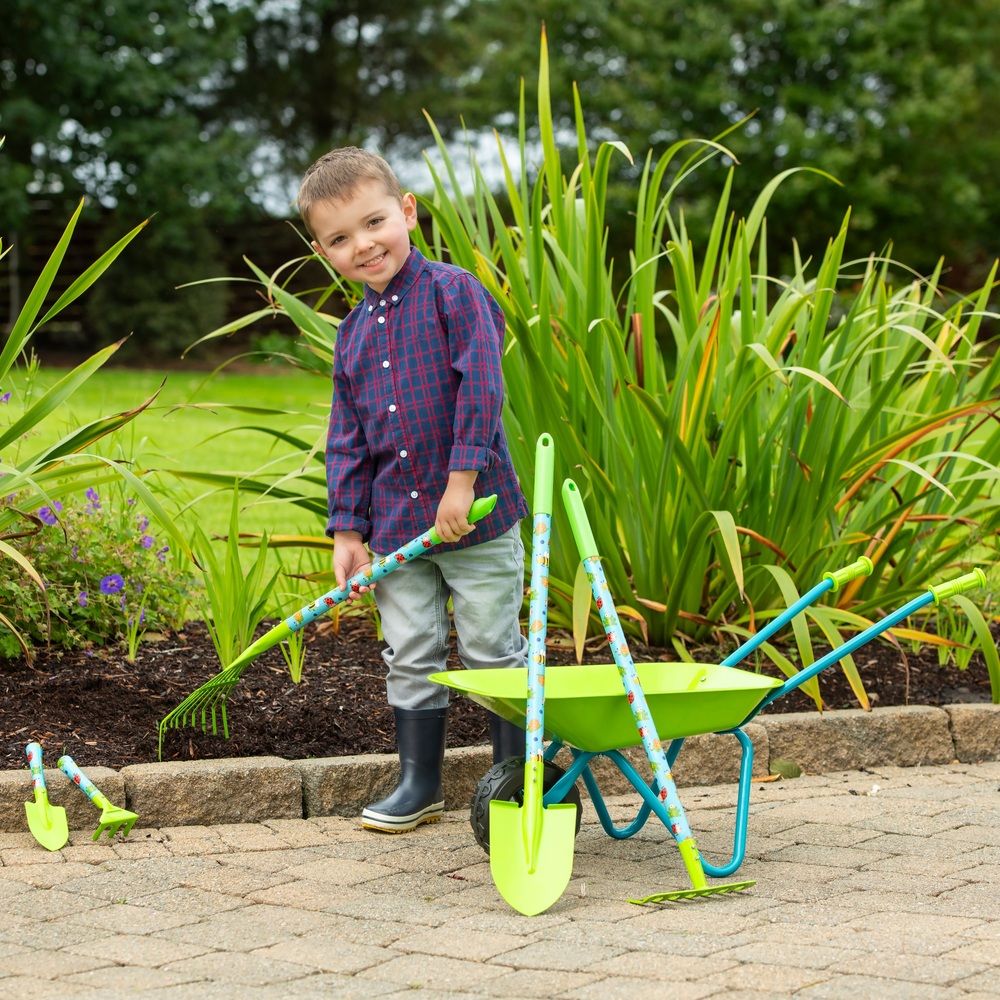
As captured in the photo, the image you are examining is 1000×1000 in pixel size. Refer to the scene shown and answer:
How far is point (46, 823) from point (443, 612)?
3.18 feet

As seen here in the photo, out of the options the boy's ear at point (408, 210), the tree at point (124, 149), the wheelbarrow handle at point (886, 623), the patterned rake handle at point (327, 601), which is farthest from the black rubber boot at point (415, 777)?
the tree at point (124, 149)

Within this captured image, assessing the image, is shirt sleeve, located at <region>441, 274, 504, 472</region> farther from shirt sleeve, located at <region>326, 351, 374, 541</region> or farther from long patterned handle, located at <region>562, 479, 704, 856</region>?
long patterned handle, located at <region>562, 479, 704, 856</region>

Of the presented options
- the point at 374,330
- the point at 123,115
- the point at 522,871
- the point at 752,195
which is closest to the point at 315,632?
the point at 374,330

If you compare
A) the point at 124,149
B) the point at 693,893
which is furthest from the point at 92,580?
the point at 124,149

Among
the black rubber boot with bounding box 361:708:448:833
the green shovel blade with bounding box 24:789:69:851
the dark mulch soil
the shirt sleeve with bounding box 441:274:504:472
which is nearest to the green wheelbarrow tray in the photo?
the black rubber boot with bounding box 361:708:448:833

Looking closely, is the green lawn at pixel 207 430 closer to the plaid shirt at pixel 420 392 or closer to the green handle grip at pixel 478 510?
the plaid shirt at pixel 420 392

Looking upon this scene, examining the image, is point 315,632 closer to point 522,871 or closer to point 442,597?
point 442,597

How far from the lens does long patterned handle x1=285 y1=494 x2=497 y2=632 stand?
2.61m

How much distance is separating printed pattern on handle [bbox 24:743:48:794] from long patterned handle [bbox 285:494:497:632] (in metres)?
0.60

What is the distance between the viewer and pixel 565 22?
19797mm

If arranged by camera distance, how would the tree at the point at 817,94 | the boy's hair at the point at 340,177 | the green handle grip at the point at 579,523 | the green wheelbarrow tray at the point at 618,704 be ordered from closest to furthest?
the green wheelbarrow tray at the point at 618,704, the green handle grip at the point at 579,523, the boy's hair at the point at 340,177, the tree at the point at 817,94

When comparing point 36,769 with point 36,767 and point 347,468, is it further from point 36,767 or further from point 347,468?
point 347,468

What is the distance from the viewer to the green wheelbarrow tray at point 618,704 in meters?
2.41

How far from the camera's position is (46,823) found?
2676 mm
